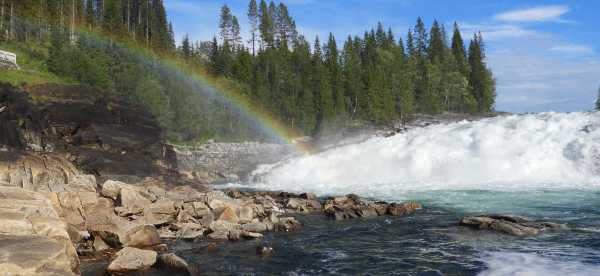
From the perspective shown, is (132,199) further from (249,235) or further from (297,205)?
(297,205)

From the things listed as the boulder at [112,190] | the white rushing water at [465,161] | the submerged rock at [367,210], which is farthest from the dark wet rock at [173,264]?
the white rushing water at [465,161]

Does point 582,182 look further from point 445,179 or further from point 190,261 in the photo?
point 190,261

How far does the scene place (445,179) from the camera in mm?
34469

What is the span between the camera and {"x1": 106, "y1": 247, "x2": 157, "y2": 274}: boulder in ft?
38.1

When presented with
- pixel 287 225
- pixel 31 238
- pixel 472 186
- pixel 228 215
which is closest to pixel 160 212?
pixel 228 215

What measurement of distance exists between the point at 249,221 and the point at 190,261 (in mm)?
5549

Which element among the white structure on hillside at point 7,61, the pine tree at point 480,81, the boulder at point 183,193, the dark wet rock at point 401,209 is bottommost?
the dark wet rock at point 401,209

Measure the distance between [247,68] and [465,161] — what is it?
56.8m

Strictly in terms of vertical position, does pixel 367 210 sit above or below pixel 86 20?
below

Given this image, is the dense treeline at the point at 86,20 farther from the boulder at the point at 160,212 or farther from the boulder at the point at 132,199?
the boulder at the point at 160,212

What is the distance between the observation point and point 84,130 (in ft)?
104

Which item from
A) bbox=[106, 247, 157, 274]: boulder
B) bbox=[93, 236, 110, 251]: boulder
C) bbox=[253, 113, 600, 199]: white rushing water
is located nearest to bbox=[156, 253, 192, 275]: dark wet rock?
bbox=[106, 247, 157, 274]: boulder

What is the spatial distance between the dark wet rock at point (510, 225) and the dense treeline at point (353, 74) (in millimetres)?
62291

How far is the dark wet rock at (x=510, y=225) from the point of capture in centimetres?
1582
